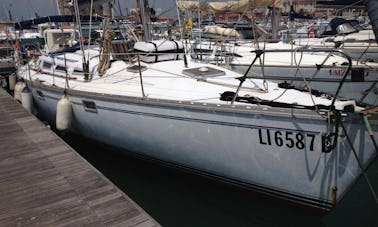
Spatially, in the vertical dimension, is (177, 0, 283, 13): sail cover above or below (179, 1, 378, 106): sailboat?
above

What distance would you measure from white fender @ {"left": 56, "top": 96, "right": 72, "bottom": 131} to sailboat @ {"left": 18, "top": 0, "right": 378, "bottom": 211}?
0.06 feet

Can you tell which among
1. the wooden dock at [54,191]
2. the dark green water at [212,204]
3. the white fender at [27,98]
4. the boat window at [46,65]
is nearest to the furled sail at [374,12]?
the dark green water at [212,204]

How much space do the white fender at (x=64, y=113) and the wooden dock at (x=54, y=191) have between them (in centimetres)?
53

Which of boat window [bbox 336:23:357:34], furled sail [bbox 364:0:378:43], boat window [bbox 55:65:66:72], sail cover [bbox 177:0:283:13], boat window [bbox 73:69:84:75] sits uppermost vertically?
sail cover [bbox 177:0:283:13]

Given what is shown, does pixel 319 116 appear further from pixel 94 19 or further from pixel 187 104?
pixel 94 19

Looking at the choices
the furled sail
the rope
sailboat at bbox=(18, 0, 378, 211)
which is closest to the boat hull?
sailboat at bbox=(18, 0, 378, 211)

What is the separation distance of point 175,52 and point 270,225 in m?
3.94

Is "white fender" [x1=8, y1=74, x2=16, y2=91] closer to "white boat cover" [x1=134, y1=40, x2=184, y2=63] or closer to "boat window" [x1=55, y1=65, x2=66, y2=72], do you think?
"boat window" [x1=55, y1=65, x2=66, y2=72]

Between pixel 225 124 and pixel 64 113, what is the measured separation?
3.55 m

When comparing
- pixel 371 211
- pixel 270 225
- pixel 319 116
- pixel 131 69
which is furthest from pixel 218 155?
pixel 131 69

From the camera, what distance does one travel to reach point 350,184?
4.09 metres

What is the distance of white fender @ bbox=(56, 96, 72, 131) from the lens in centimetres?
675

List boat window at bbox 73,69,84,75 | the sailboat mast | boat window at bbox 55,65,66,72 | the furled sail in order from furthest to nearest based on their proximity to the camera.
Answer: boat window at bbox 55,65,66,72, boat window at bbox 73,69,84,75, the sailboat mast, the furled sail

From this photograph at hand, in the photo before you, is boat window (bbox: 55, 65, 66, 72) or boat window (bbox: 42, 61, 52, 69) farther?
boat window (bbox: 42, 61, 52, 69)
